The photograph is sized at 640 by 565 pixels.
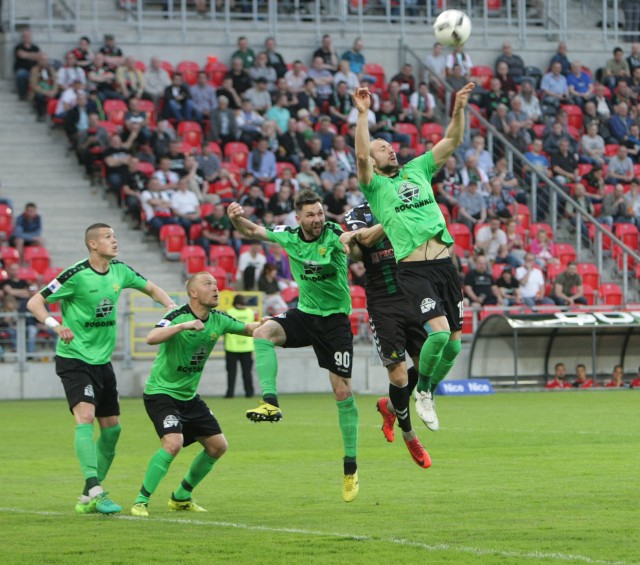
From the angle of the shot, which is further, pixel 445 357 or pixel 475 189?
pixel 475 189

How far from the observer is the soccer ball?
12.7 meters

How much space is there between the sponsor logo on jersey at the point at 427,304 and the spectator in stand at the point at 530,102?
21528 mm

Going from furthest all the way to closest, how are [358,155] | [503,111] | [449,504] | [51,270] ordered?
[503,111] < [51,270] < [358,155] < [449,504]

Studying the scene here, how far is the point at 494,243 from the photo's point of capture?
1108 inches

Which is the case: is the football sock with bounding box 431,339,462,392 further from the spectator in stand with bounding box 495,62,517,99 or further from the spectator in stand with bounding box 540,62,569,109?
the spectator in stand with bounding box 540,62,569,109

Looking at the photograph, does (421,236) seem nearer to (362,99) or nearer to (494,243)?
(362,99)

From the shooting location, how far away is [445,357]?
1238 centimetres

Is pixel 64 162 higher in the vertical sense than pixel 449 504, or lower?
higher

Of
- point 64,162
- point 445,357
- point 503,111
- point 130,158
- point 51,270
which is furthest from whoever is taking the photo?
point 503,111

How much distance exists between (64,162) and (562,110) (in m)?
11.7

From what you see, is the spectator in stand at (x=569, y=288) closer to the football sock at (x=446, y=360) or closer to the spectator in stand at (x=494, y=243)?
the spectator in stand at (x=494, y=243)

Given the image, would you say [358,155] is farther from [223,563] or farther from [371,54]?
[371,54]

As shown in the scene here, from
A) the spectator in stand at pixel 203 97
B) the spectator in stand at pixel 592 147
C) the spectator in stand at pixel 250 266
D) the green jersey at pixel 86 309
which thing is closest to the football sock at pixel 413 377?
the green jersey at pixel 86 309

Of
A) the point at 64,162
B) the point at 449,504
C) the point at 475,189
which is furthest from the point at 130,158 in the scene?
the point at 449,504
